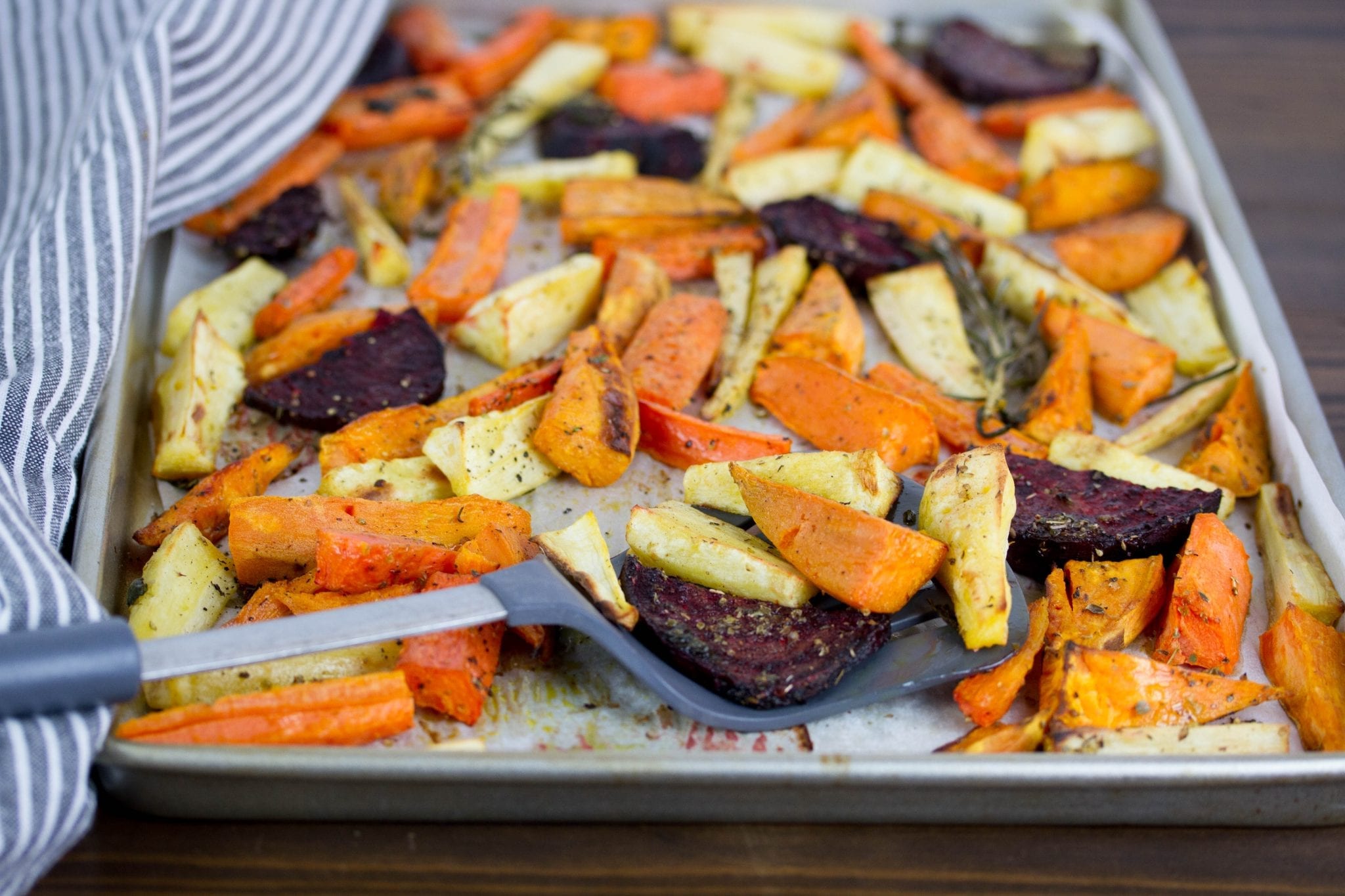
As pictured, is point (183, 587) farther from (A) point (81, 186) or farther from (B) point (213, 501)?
(A) point (81, 186)

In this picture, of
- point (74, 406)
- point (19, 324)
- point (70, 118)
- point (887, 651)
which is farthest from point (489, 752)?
point (70, 118)

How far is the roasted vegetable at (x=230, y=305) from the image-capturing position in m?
2.61

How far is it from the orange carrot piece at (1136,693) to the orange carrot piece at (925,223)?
1.30 metres

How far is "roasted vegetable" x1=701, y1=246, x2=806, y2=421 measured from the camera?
2547mm

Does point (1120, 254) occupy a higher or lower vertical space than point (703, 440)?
higher

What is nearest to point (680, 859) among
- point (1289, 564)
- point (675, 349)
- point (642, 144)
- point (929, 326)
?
point (675, 349)

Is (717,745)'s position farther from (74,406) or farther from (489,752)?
(74,406)

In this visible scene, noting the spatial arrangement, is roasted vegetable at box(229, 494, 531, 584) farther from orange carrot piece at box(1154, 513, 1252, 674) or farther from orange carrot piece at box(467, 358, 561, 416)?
orange carrot piece at box(1154, 513, 1252, 674)

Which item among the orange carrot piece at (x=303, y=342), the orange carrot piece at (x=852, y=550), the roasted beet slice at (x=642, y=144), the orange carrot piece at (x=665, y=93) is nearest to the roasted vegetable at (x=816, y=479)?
the orange carrot piece at (x=852, y=550)

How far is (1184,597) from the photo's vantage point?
2.08 meters

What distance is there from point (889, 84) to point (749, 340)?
51.1 inches

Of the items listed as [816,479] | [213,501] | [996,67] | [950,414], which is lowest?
[213,501]

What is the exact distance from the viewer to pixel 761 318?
8.96ft

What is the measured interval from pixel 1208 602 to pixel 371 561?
4.64 feet
